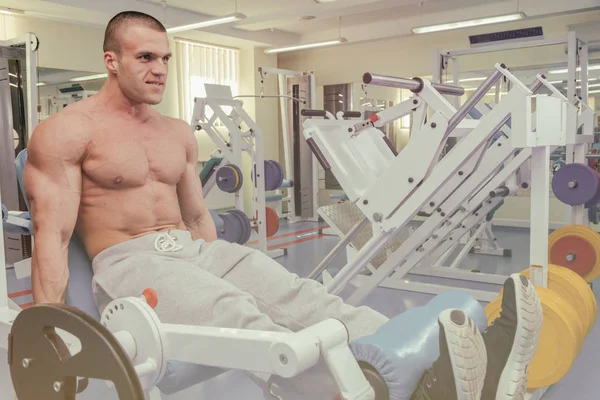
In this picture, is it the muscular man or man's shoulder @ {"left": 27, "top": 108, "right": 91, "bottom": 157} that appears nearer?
the muscular man

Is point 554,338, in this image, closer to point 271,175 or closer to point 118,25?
point 118,25

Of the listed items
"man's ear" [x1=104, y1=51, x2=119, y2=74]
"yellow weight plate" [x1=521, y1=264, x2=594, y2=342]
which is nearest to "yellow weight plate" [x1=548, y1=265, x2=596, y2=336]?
"yellow weight plate" [x1=521, y1=264, x2=594, y2=342]

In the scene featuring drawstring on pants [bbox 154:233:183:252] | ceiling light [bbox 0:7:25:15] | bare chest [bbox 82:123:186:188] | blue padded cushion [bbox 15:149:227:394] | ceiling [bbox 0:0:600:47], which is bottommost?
blue padded cushion [bbox 15:149:227:394]

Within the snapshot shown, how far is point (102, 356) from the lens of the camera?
107 cm

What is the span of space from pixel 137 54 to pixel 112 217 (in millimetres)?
475

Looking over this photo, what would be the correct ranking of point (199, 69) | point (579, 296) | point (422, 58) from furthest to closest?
point (199, 69) < point (422, 58) < point (579, 296)

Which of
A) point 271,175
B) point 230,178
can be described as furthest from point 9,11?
point 271,175

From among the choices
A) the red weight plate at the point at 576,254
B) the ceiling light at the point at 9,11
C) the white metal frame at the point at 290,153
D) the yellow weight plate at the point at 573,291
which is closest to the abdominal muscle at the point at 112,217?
the yellow weight plate at the point at 573,291

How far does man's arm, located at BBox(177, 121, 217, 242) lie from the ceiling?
15.0 ft

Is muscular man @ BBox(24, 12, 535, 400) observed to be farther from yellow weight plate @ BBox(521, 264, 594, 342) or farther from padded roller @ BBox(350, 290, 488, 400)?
yellow weight plate @ BBox(521, 264, 594, 342)

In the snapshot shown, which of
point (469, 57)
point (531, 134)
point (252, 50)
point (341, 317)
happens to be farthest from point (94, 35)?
point (341, 317)

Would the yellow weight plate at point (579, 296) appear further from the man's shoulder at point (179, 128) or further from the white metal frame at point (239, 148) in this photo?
the white metal frame at point (239, 148)

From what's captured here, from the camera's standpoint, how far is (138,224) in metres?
1.64

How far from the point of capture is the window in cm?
754
